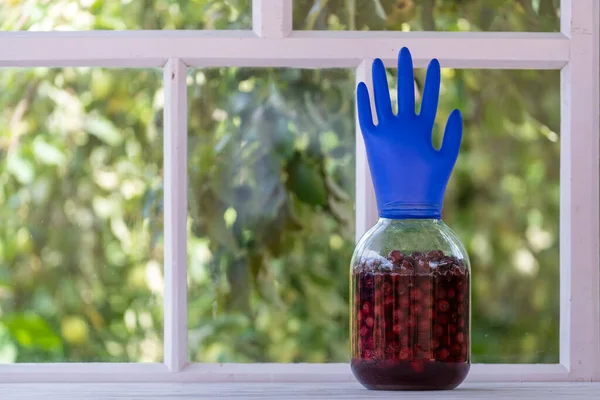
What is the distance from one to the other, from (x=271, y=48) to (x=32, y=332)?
0.66 m

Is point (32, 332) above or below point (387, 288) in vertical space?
below

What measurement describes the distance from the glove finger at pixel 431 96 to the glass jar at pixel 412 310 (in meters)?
0.14

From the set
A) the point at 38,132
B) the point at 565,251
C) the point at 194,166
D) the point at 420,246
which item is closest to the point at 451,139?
the point at 420,246

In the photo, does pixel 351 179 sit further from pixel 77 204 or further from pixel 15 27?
pixel 15 27

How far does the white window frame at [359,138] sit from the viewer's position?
1258mm

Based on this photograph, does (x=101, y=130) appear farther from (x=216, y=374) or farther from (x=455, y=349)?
(x=455, y=349)

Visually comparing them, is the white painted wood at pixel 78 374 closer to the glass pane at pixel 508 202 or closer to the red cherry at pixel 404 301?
the red cherry at pixel 404 301

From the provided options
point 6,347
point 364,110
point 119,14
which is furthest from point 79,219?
point 364,110

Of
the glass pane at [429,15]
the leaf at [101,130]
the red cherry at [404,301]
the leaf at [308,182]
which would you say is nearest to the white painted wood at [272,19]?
the glass pane at [429,15]

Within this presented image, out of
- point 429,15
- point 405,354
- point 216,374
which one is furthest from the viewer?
point 429,15

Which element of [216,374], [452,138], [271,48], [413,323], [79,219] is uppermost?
[271,48]

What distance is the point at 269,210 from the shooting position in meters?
1.43

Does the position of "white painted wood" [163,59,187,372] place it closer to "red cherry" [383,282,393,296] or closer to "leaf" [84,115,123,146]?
"leaf" [84,115,123,146]

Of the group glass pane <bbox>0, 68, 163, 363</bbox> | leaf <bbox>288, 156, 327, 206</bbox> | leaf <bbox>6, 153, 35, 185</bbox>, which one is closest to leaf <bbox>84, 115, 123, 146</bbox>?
glass pane <bbox>0, 68, 163, 363</bbox>
